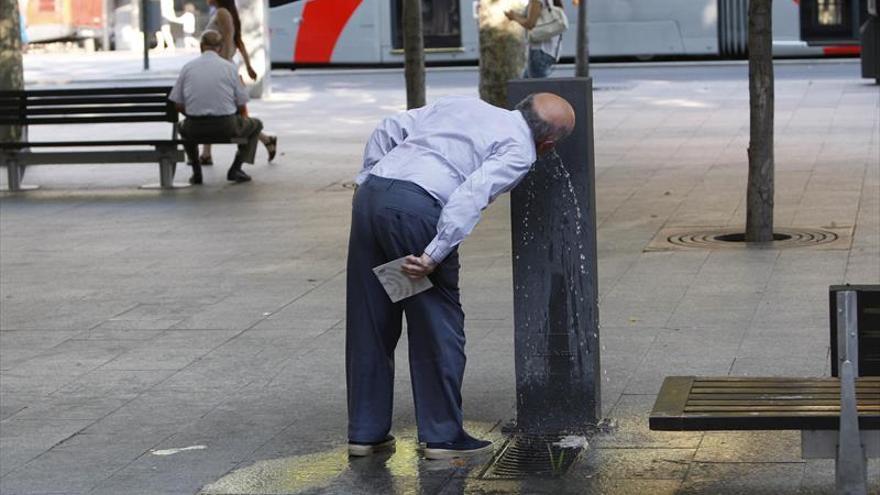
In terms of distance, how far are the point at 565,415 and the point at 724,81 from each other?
20114 mm

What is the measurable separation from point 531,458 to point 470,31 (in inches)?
1068

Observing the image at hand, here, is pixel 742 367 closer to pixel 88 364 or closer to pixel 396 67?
pixel 88 364

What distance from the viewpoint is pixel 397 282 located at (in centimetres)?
605

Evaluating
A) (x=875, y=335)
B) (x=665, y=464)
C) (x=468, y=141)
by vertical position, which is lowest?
(x=665, y=464)

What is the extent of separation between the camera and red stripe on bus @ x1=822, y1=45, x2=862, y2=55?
30906 mm

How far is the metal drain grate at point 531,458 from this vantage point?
601 centimetres

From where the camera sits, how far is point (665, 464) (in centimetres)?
603

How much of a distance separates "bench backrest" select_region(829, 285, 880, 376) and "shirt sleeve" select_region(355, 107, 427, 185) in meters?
1.62

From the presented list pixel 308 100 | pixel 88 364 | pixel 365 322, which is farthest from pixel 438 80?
pixel 365 322

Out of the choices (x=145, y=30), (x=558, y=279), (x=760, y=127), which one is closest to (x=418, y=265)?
(x=558, y=279)

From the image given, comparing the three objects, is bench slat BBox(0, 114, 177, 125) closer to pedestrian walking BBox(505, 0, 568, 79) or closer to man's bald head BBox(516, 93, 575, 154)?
pedestrian walking BBox(505, 0, 568, 79)

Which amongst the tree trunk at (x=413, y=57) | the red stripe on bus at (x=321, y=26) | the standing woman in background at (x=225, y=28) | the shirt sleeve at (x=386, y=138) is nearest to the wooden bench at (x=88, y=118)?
the standing woman in background at (x=225, y=28)

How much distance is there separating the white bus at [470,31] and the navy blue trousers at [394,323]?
25.4m

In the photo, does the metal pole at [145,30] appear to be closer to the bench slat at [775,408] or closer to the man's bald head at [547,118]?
the man's bald head at [547,118]
